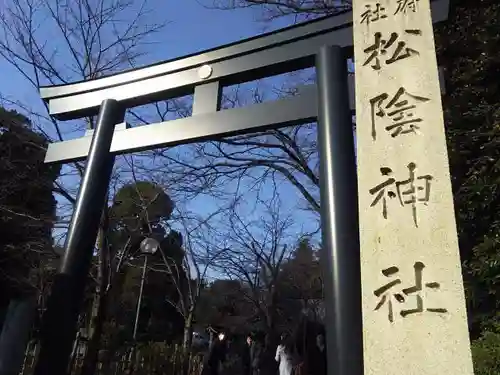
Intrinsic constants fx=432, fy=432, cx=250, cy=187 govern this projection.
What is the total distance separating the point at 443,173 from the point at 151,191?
10.5 metres

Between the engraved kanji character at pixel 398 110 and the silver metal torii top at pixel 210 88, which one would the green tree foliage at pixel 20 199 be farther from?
the engraved kanji character at pixel 398 110

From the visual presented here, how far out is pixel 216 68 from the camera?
418 centimetres

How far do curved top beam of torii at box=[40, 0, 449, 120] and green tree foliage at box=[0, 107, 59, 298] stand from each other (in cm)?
411

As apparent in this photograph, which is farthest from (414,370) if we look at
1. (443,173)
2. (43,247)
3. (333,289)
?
(43,247)

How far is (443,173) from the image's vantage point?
2311 millimetres

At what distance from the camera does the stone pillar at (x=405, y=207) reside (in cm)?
204

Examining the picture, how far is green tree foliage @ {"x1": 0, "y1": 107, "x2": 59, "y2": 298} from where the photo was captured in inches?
343

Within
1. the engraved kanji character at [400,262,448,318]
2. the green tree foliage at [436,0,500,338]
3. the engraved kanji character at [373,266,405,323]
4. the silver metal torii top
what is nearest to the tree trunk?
the green tree foliage at [436,0,500,338]

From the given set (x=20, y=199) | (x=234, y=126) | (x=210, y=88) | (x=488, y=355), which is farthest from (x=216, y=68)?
(x=20, y=199)

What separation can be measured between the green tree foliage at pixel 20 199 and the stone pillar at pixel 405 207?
24.4 ft

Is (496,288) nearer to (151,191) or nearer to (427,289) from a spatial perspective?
(427,289)

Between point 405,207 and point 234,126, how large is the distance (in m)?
1.96

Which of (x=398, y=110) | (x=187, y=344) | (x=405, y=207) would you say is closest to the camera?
(x=405, y=207)

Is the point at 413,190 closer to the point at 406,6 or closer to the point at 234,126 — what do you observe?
the point at 406,6
